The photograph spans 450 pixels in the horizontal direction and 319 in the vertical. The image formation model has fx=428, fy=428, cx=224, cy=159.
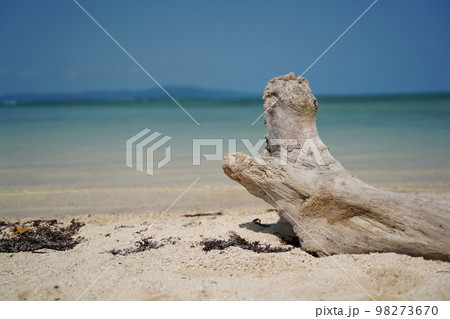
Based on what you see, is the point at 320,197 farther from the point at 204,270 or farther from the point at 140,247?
the point at 140,247

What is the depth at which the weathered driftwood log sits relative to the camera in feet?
13.0

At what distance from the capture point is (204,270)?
13.1 ft

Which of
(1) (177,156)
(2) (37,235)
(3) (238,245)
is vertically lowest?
(2) (37,235)

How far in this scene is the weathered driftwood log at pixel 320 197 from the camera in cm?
397

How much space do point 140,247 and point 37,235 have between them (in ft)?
5.16

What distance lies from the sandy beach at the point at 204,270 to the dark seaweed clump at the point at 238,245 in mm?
65

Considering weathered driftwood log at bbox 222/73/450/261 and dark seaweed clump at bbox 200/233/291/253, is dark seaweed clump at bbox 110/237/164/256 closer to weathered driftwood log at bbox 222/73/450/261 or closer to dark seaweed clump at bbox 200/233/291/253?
dark seaweed clump at bbox 200/233/291/253

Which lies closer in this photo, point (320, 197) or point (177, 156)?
point (320, 197)

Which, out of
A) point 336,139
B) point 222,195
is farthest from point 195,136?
point 222,195

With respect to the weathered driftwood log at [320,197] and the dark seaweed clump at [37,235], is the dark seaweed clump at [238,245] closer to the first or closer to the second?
the weathered driftwood log at [320,197]

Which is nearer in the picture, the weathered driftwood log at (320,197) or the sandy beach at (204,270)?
the sandy beach at (204,270)

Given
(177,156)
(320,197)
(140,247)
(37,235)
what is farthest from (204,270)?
(177,156)

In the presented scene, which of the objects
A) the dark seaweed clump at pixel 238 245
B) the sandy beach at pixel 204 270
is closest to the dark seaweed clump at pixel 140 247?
the sandy beach at pixel 204 270
